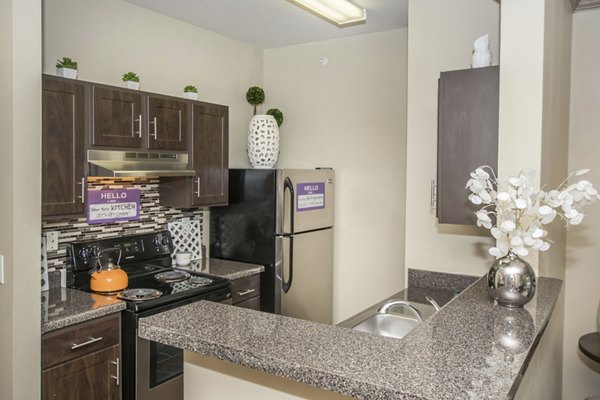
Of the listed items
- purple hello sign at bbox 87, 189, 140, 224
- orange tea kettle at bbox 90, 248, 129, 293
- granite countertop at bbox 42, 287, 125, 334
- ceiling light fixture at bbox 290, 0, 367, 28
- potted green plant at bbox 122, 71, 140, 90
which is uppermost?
ceiling light fixture at bbox 290, 0, 367, 28

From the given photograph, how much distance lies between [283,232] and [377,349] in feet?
8.11

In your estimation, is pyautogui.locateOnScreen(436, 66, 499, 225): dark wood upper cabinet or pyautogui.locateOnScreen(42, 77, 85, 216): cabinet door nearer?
pyautogui.locateOnScreen(436, 66, 499, 225): dark wood upper cabinet

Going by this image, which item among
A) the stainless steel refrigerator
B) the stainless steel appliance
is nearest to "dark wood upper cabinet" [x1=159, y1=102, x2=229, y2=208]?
the stainless steel refrigerator

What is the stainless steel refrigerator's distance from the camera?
12.0ft

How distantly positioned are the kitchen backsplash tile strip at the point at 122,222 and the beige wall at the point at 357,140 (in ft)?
3.94

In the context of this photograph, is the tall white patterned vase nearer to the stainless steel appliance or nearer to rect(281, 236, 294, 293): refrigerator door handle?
rect(281, 236, 294, 293): refrigerator door handle

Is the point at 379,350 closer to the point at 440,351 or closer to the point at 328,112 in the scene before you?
the point at 440,351

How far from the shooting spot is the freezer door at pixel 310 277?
373 cm

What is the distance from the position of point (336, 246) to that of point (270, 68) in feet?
5.72

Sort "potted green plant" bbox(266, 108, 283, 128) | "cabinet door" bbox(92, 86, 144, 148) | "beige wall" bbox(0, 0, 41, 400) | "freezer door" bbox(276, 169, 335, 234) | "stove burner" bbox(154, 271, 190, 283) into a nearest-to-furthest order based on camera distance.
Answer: "beige wall" bbox(0, 0, 41, 400)
"cabinet door" bbox(92, 86, 144, 148)
"stove burner" bbox(154, 271, 190, 283)
"freezer door" bbox(276, 169, 335, 234)
"potted green plant" bbox(266, 108, 283, 128)

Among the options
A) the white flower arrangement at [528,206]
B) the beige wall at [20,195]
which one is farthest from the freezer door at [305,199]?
the white flower arrangement at [528,206]

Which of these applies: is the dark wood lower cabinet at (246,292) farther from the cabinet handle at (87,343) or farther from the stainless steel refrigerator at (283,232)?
the cabinet handle at (87,343)

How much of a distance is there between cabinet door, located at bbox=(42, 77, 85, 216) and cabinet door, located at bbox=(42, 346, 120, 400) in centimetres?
77

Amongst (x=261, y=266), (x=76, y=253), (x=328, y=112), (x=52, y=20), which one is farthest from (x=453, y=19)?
(x=76, y=253)
